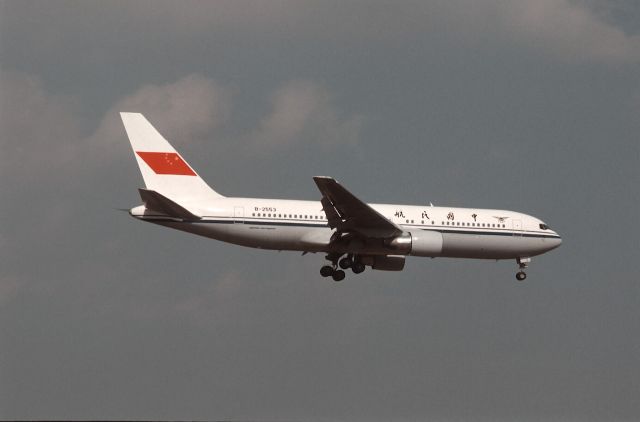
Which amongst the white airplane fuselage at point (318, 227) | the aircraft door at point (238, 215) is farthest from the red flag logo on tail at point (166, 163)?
the aircraft door at point (238, 215)

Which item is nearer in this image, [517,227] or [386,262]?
[386,262]

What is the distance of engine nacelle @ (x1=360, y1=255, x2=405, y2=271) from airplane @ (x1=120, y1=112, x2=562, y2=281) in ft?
0.14

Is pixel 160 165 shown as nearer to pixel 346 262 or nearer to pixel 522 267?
pixel 346 262

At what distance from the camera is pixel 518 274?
154ft

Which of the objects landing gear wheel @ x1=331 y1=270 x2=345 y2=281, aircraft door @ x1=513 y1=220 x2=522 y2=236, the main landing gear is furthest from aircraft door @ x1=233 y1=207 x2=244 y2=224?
aircraft door @ x1=513 y1=220 x2=522 y2=236

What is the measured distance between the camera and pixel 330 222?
42312 millimetres

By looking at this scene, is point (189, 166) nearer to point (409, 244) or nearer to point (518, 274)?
point (409, 244)

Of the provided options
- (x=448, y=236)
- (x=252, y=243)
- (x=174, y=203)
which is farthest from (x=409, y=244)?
(x=174, y=203)

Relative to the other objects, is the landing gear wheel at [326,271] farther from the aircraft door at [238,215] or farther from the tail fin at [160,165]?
the tail fin at [160,165]

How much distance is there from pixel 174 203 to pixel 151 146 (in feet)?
16.9

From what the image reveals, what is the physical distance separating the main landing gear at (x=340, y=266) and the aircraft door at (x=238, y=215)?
14.9ft

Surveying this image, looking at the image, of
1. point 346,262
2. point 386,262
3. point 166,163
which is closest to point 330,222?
point 346,262

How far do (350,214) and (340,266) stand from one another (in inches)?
151

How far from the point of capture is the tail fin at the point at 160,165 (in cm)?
4425
